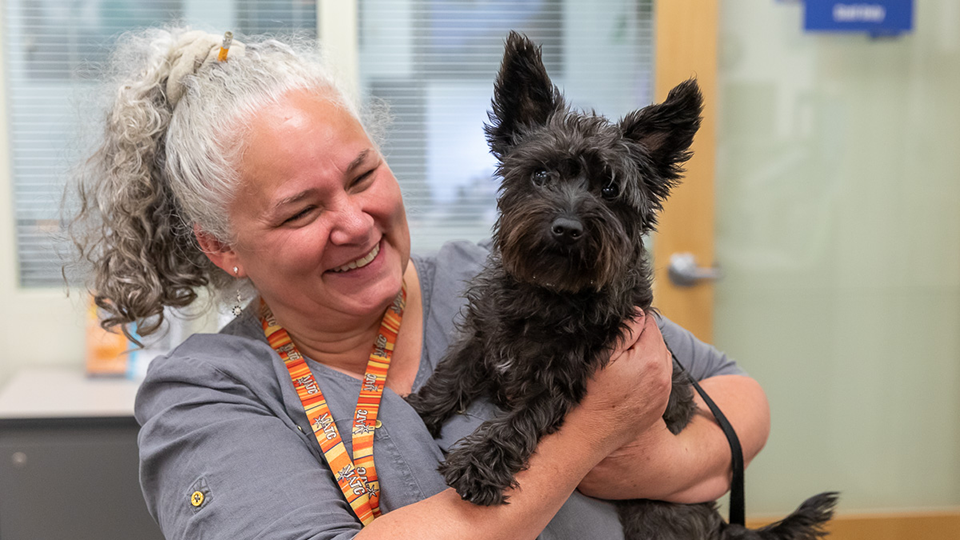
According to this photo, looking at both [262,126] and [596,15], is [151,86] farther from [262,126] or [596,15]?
[596,15]

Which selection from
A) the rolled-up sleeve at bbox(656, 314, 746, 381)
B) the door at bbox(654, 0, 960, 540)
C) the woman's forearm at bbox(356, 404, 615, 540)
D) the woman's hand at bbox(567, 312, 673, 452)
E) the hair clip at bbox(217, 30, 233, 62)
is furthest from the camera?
the door at bbox(654, 0, 960, 540)

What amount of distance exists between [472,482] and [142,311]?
0.84 meters

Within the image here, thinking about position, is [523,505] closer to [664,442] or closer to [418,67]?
[664,442]

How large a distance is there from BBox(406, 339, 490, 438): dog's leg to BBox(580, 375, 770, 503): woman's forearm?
285mm

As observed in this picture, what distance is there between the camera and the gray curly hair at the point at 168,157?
1.35 m

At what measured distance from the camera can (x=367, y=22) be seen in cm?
318

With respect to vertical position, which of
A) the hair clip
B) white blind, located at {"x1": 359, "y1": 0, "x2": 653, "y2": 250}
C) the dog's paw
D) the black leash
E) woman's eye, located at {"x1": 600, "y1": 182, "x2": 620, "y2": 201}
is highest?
white blind, located at {"x1": 359, "y1": 0, "x2": 653, "y2": 250}

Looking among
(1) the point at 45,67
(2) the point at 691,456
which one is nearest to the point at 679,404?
(2) the point at 691,456

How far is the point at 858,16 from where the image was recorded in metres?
2.95

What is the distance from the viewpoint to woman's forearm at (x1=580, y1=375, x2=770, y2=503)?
1.30m

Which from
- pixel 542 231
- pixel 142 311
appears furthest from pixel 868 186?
pixel 142 311

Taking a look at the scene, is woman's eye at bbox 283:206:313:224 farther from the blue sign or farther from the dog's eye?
the blue sign

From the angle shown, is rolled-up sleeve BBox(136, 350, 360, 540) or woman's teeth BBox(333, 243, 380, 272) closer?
rolled-up sleeve BBox(136, 350, 360, 540)

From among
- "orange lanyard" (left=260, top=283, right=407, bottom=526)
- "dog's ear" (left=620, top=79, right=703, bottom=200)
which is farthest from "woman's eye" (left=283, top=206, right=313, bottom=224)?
"dog's ear" (left=620, top=79, right=703, bottom=200)
